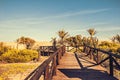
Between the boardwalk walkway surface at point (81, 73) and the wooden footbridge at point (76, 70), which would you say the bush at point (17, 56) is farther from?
the boardwalk walkway surface at point (81, 73)

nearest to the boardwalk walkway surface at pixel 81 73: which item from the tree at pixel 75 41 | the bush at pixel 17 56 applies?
the bush at pixel 17 56

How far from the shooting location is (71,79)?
26.7 ft

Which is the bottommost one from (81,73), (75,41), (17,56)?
(17,56)

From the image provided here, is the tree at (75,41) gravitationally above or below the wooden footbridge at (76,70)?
above

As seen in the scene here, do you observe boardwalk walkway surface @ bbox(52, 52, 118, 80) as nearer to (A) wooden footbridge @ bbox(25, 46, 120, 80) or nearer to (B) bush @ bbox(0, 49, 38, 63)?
(A) wooden footbridge @ bbox(25, 46, 120, 80)

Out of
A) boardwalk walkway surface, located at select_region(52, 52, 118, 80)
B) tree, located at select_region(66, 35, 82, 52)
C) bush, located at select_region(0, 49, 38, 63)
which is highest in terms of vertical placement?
tree, located at select_region(66, 35, 82, 52)

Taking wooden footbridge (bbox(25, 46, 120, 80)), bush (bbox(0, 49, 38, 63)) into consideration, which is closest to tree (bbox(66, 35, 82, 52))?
bush (bbox(0, 49, 38, 63))

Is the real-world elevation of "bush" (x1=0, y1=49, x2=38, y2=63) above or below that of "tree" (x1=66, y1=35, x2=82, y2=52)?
below

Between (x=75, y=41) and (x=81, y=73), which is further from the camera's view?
(x=75, y=41)

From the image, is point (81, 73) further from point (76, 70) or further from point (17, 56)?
point (17, 56)

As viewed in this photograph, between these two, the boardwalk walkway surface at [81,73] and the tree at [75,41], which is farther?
the tree at [75,41]

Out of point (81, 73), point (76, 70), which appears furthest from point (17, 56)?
point (81, 73)

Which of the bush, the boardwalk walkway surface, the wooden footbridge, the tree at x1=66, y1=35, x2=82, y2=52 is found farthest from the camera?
the tree at x1=66, y1=35, x2=82, y2=52

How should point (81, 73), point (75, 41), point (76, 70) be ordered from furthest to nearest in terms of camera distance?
point (75, 41), point (76, 70), point (81, 73)
